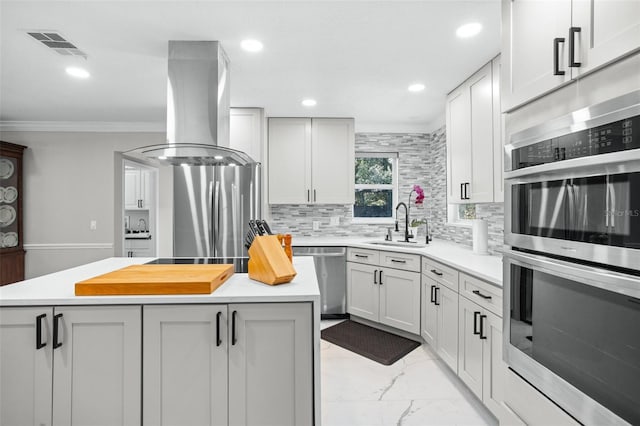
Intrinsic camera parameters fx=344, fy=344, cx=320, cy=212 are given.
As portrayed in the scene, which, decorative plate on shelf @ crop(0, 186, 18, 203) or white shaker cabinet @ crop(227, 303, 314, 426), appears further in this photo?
decorative plate on shelf @ crop(0, 186, 18, 203)

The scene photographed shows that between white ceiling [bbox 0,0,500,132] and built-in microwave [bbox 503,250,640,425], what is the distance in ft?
5.21

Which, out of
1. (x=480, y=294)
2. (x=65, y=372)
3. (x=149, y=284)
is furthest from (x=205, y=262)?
(x=480, y=294)

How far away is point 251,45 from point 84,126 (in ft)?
11.3

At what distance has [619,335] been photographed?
3.01 feet

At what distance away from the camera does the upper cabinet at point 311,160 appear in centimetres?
420

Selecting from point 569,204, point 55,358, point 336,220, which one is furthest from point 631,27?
point 336,220

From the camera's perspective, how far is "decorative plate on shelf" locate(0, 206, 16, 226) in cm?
443

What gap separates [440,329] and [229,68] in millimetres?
2660

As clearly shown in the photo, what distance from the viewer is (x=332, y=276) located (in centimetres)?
392

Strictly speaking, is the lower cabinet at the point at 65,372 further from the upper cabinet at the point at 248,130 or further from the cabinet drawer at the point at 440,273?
the upper cabinet at the point at 248,130

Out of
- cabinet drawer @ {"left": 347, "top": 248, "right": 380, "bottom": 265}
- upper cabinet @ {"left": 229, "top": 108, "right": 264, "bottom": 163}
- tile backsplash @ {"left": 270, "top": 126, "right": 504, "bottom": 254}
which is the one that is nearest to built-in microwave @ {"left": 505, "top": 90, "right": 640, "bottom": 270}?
cabinet drawer @ {"left": 347, "top": 248, "right": 380, "bottom": 265}

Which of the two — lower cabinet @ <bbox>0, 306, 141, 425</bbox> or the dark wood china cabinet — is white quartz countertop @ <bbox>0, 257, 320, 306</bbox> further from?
the dark wood china cabinet

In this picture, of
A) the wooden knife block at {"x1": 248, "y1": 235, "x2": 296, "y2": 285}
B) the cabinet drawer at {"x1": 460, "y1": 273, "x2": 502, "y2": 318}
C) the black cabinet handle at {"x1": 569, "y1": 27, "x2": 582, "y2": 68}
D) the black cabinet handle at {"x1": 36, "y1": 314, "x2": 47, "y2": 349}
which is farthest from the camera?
the cabinet drawer at {"x1": 460, "y1": 273, "x2": 502, "y2": 318}

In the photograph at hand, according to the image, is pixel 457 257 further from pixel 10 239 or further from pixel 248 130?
pixel 10 239
